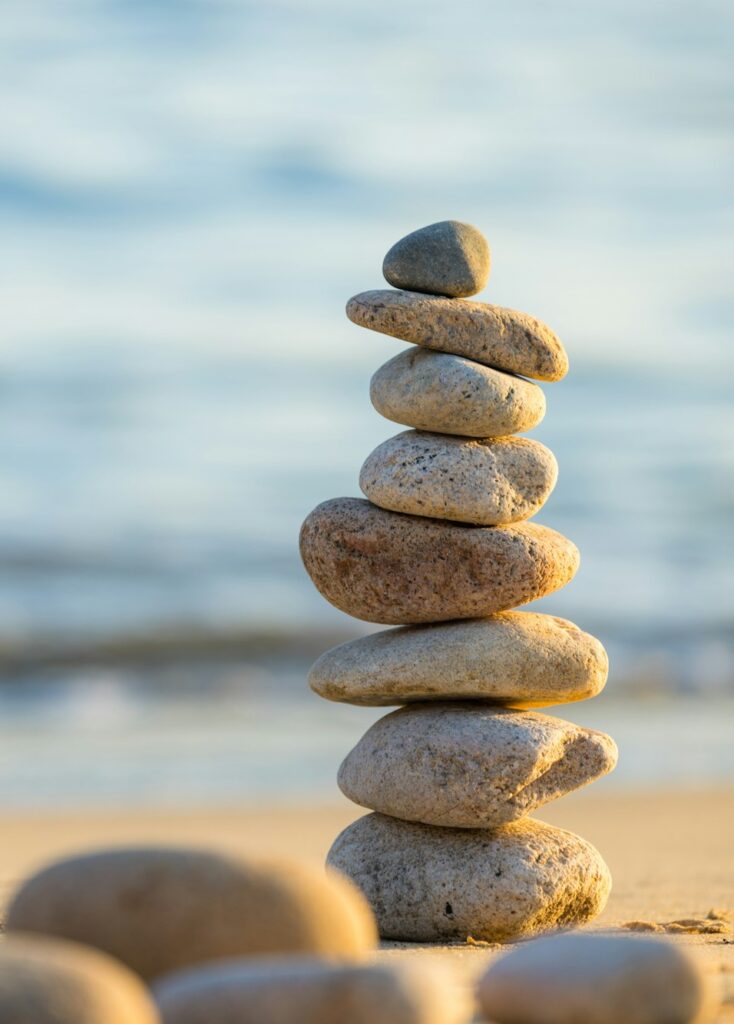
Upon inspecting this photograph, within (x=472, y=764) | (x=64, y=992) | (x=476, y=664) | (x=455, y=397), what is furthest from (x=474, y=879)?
(x=64, y=992)

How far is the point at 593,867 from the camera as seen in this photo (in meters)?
5.38

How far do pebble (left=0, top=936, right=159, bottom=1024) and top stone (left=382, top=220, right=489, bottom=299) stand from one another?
345cm

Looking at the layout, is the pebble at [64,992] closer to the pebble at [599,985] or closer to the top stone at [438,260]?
the pebble at [599,985]

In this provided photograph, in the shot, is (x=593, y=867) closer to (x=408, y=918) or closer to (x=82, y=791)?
(x=408, y=918)

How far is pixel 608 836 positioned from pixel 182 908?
18.9 ft

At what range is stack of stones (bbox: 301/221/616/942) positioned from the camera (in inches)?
204

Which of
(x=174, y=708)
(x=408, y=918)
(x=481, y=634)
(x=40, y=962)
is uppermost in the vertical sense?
(x=174, y=708)

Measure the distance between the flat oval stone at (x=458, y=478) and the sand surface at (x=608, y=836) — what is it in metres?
1.53

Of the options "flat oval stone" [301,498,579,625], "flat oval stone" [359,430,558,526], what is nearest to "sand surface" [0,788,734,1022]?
"flat oval stone" [301,498,579,625]

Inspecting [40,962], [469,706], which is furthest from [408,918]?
[40,962]

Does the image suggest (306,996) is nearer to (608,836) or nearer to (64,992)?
(64,992)

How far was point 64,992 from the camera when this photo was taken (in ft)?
8.00

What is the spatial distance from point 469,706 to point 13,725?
29.0ft

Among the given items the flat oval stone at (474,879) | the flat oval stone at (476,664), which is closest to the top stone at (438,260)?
the flat oval stone at (476,664)
